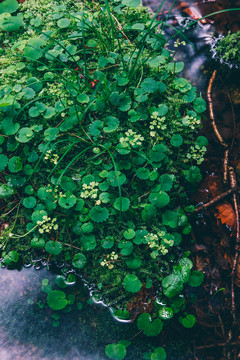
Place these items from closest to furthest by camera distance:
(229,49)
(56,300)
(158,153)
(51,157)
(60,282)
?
1. (56,300)
2. (60,282)
3. (158,153)
4. (51,157)
5. (229,49)

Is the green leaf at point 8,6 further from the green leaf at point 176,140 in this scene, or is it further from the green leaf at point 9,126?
the green leaf at point 176,140

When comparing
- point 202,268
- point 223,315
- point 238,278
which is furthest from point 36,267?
point 238,278

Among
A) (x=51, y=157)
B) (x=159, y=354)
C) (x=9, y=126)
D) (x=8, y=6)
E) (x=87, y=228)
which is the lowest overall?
(x=159, y=354)

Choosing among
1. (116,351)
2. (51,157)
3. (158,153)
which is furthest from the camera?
(51,157)

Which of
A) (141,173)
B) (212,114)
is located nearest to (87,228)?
(141,173)

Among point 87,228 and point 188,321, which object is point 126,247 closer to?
point 87,228

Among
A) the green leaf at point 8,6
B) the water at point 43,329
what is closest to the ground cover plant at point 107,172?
the water at point 43,329

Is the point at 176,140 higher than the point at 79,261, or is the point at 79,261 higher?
the point at 176,140

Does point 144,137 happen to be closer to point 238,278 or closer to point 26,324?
point 238,278

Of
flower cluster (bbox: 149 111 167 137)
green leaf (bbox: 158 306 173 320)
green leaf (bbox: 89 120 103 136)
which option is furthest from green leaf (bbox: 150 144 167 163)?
green leaf (bbox: 158 306 173 320)
